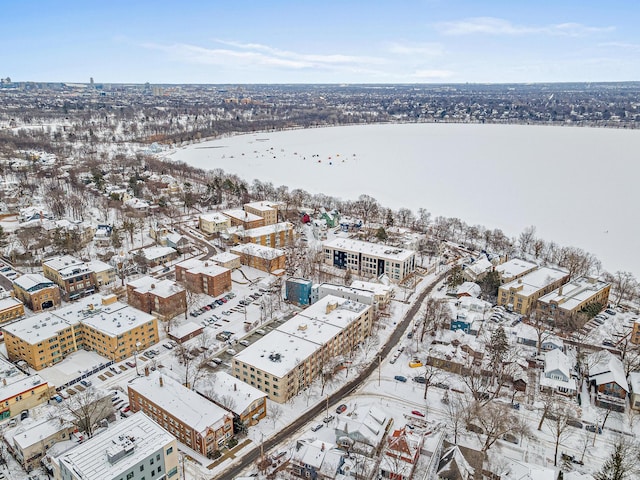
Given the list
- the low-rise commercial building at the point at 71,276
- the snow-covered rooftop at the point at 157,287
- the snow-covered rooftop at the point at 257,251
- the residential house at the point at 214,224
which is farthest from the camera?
the residential house at the point at 214,224

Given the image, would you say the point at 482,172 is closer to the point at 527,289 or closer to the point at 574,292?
the point at 574,292

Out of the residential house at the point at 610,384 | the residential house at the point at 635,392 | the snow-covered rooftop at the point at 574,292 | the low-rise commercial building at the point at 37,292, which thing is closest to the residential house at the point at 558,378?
the residential house at the point at 610,384

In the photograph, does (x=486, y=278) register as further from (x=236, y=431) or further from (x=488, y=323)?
(x=236, y=431)

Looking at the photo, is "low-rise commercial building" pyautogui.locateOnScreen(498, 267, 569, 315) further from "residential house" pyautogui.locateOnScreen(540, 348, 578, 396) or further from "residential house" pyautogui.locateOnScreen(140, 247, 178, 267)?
"residential house" pyautogui.locateOnScreen(140, 247, 178, 267)

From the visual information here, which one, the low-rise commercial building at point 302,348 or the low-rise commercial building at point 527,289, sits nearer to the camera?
the low-rise commercial building at point 302,348

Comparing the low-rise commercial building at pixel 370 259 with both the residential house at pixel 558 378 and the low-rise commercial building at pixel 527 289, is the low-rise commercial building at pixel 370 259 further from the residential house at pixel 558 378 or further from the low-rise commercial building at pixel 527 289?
the residential house at pixel 558 378

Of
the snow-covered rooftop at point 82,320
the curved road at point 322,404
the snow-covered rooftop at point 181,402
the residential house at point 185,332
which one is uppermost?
the snow-covered rooftop at point 82,320

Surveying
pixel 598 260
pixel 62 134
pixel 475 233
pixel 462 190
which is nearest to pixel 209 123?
pixel 62 134
